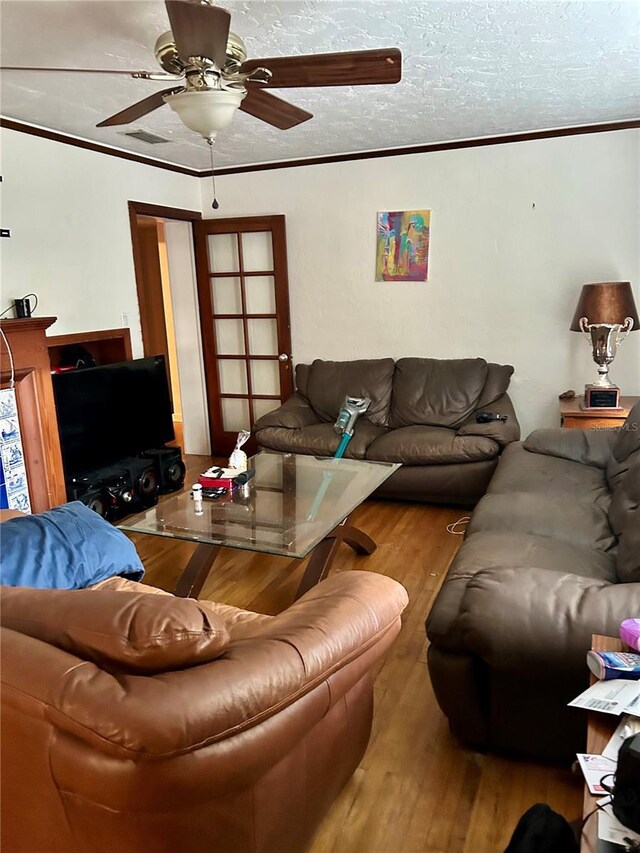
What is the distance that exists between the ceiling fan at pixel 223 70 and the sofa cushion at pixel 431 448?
2319 millimetres

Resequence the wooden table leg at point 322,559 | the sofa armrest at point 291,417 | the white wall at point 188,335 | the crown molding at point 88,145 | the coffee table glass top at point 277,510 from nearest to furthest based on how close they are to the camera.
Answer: the coffee table glass top at point 277,510, the wooden table leg at point 322,559, the crown molding at point 88,145, the sofa armrest at point 291,417, the white wall at point 188,335

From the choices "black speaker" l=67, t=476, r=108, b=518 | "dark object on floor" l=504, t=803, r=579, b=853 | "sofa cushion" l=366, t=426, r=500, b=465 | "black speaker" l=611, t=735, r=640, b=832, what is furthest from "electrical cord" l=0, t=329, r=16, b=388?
"black speaker" l=611, t=735, r=640, b=832

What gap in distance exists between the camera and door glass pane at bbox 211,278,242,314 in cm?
529

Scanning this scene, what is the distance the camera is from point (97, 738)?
1004 millimetres

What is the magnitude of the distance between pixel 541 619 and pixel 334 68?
1732 mm

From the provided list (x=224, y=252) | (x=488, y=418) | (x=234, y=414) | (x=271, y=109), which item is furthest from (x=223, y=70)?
(x=234, y=414)

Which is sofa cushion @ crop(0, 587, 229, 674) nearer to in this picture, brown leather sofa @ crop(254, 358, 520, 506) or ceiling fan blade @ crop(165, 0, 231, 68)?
ceiling fan blade @ crop(165, 0, 231, 68)

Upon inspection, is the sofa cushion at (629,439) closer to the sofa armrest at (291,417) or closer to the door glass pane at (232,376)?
the sofa armrest at (291,417)

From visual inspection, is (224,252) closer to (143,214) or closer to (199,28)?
(143,214)

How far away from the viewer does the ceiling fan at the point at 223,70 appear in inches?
72.1

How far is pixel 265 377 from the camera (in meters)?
5.37

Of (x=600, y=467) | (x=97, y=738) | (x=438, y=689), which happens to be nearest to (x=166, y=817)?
(x=97, y=738)

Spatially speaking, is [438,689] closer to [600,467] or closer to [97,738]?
[97,738]

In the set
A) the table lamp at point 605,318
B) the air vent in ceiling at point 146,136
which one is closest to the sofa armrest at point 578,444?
the table lamp at point 605,318
